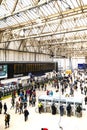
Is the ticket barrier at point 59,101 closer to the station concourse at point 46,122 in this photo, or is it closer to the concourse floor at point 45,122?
the station concourse at point 46,122

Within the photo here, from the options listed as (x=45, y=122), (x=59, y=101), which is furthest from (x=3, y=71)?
(x=45, y=122)

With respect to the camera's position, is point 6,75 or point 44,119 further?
point 6,75

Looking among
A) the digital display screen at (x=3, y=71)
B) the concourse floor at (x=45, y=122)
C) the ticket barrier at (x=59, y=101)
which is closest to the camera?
the concourse floor at (x=45, y=122)

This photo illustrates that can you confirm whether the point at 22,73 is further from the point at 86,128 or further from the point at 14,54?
the point at 86,128

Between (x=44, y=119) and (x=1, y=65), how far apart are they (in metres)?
9.34

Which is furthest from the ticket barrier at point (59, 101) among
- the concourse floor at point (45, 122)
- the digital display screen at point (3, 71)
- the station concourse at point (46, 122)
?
the digital display screen at point (3, 71)

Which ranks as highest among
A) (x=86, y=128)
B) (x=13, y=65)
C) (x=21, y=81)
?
(x=13, y=65)

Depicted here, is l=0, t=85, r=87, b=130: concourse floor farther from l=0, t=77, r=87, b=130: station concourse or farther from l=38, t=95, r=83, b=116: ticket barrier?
l=38, t=95, r=83, b=116: ticket barrier

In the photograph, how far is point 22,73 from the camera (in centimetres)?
2425

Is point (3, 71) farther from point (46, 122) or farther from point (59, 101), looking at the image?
point (46, 122)

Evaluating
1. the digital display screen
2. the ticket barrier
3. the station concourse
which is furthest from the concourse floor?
the digital display screen

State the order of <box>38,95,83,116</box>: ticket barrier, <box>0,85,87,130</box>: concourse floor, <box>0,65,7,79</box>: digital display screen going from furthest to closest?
<box>0,65,7,79</box>: digital display screen, <box>38,95,83,116</box>: ticket barrier, <box>0,85,87,130</box>: concourse floor

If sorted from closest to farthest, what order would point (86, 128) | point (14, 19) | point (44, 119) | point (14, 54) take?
1. point (86, 128)
2. point (44, 119)
3. point (14, 19)
4. point (14, 54)

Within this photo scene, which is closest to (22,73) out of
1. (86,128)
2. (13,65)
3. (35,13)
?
(13,65)
